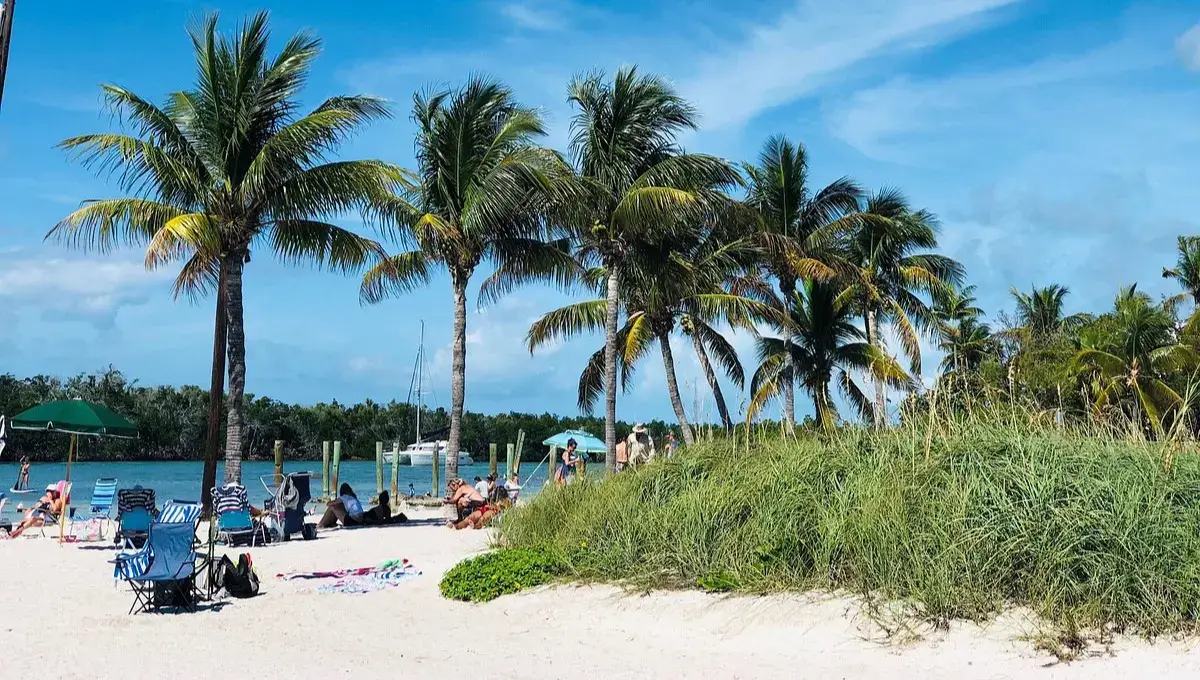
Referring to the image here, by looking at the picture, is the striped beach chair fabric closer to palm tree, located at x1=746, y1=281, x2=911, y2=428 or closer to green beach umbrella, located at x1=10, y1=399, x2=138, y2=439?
green beach umbrella, located at x1=10, y1=399, x2=138, y2=439

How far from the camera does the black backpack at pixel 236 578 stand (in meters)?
11.1

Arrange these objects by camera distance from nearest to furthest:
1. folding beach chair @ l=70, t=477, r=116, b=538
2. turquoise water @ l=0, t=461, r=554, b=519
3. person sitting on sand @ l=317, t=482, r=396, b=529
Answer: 1. folding beach chair @ l=70, t=477, r=116, b=538
2. person sitting on sand @ l=317, t=482, r=396, b=529
3. turquoise water @ l=0, t=461, r=554, b=519

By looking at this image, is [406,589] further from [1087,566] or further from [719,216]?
[719,216]

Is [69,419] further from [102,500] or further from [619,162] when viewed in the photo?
[619,162]

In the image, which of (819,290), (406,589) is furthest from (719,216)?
(406,589)

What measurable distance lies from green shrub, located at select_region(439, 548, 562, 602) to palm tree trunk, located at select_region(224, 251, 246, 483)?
367 inches

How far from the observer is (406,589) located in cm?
1154

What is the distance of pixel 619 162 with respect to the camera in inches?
949

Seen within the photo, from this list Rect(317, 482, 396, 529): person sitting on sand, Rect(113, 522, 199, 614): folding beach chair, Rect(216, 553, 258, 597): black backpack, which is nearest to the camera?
Rect(113, 522, 199, 614): folding beach chair

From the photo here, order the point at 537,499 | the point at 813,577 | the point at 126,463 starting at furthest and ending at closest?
the point at 126,463, the point at 537,499, the point at 813,577

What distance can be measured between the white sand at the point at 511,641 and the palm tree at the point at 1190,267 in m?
39.3

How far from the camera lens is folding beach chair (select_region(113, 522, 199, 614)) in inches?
404

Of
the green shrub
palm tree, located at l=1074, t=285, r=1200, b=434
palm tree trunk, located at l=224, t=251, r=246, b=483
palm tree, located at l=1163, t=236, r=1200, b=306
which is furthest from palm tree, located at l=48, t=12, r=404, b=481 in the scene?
palm tree, located at l=1163, t=236, r=1200, b=306

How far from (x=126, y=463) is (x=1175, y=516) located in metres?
81.2
